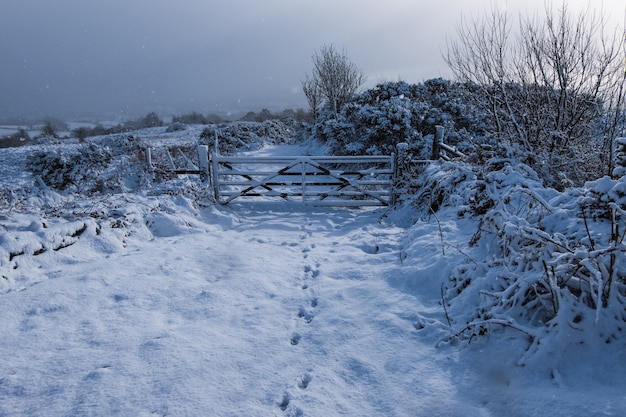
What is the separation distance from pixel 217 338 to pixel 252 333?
1.08 feet

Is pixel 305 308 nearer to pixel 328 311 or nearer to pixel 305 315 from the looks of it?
pixel 305 315

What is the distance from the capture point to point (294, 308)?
4.07 meters

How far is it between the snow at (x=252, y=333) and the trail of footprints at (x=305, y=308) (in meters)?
0.02

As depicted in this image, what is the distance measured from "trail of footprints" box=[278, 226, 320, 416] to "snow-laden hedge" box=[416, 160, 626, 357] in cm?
139

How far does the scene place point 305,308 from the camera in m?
4.07

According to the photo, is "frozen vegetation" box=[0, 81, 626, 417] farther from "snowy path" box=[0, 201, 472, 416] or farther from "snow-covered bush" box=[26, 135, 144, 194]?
"snow-covered bush" box=[26, 135, 144, 194]

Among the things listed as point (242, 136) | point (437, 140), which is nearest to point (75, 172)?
point (437, 140)

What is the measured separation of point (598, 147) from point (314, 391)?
858 cm

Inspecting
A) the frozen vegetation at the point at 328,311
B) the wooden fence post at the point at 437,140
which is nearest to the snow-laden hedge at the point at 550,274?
the frozen vegetation at the point at 328,311

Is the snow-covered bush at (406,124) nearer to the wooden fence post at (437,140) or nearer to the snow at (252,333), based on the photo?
the wooden fence post at (437,140)

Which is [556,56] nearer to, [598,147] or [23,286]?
[598,147]

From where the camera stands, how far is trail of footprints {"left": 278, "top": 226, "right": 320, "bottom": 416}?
2.58m

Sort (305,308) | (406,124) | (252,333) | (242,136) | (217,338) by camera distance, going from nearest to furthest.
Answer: (217,338)
(252,333)
(305,308)
(406,124)
(242,136)

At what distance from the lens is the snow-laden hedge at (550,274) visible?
2699 millimetres
